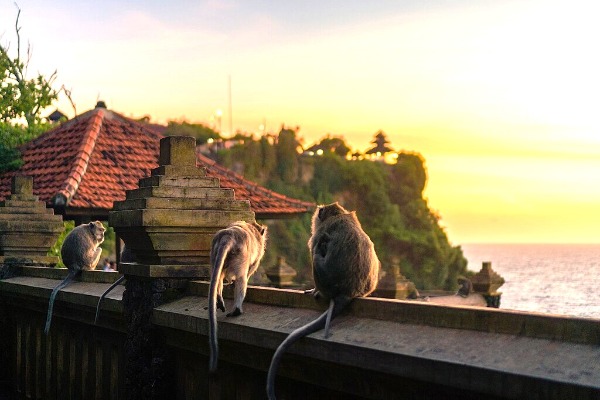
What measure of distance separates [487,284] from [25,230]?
16.9 meters

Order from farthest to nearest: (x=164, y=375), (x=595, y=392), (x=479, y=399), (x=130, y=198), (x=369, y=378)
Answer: (x=130, y=198) < (x=164, y=375) < (x=369, y=378) < (x=479, y=399) < (x=595, y=392)

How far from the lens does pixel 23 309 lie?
11156 mm

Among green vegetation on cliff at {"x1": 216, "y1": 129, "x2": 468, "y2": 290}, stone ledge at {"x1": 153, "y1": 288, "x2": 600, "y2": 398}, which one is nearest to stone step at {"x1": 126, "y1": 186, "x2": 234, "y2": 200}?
stone ledge at {"x1": 153, "y1": 288, "x2": 600, "y2": 398}

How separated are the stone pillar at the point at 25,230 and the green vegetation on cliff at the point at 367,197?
257ft

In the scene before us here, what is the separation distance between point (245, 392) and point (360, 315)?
1.19 meters

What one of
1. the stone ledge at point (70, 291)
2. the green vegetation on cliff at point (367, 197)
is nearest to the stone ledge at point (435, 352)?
the stone ledge at point (70, 291)

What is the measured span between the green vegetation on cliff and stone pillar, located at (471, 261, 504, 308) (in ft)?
211

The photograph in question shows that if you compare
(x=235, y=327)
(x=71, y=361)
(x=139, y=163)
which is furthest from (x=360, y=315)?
(x=139, y=163)

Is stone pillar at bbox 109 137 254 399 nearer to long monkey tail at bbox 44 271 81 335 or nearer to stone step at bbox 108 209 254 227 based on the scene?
stone step at bbox 108 209 254 227

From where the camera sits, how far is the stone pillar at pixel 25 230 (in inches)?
483

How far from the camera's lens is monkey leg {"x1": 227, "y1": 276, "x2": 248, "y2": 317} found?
19.6 feet

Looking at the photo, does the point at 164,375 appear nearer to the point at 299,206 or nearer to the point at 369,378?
the point at 369,378

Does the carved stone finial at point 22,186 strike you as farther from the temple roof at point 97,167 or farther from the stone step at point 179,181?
the temple roof at point 97,167

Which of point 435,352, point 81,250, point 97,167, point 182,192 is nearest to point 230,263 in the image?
point 182,192
